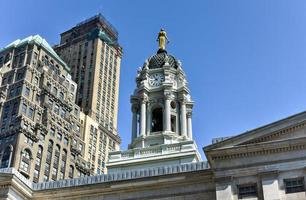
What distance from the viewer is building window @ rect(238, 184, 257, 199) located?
3844 cm

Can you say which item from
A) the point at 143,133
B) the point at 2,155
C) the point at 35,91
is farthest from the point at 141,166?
the point at 35,91

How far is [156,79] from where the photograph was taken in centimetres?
6975

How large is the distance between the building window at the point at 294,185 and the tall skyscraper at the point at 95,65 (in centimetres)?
11539

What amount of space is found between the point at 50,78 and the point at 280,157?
101355mm

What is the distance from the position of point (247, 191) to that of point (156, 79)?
33031 millimetres

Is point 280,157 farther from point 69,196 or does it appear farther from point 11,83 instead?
point 11,83

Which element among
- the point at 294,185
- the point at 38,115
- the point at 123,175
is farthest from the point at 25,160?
the point at 294,185

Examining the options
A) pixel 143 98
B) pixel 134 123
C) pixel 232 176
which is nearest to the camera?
pixel 232 176

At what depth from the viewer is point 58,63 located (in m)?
143

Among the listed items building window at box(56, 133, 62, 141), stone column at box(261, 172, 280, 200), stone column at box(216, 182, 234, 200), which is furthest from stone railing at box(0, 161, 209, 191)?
building window at box(56, 133, 62, 141)

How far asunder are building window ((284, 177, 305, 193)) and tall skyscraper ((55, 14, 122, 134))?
115m

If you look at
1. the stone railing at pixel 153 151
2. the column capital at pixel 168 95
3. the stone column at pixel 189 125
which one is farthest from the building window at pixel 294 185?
the column capital at pixel 168 95

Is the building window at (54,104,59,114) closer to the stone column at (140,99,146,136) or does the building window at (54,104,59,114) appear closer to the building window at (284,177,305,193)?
the stone column at (140,99,146,136)

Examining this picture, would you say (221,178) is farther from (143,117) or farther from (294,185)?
(143,117)
